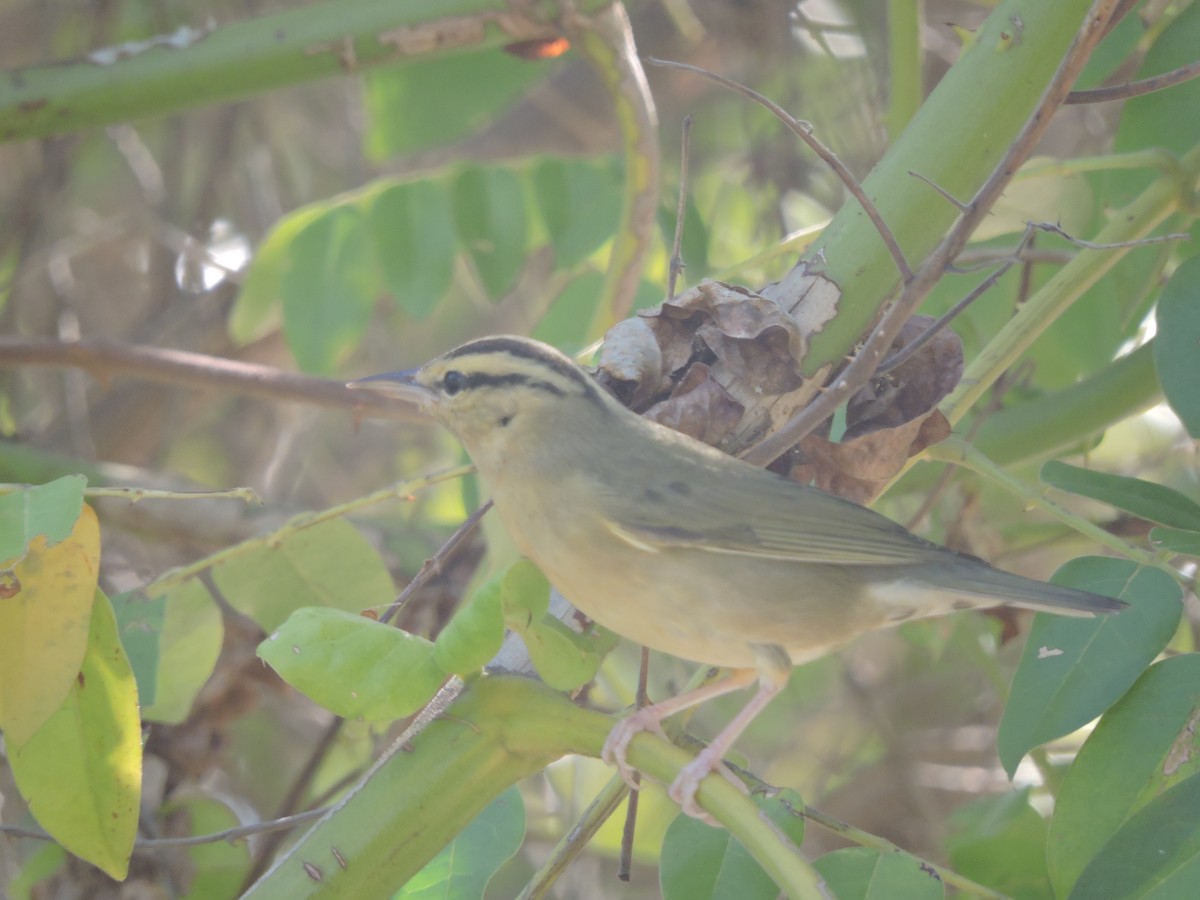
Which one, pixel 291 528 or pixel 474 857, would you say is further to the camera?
pixel 291 528

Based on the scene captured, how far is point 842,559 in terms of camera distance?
285cm

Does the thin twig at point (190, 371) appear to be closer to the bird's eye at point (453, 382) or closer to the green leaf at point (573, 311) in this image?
the green leaf at point (573, 311)

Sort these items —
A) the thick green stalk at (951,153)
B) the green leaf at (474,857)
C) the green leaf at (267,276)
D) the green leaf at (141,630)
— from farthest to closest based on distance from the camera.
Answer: the green leaf at (267,276), the green leaf at (141,630), the thick green stalk at (951,153), the green leaf at (474,857)

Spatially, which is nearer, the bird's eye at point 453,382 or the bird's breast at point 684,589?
the bird's breast at point 684,589

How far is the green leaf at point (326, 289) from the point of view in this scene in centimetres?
423

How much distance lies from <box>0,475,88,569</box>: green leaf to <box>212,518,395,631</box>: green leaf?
81 cm

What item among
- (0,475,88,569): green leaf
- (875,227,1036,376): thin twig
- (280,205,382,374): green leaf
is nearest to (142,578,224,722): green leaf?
(0,475,88,569): green leaf

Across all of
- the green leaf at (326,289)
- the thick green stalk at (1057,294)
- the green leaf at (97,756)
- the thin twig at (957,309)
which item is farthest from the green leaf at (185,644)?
the thick green stalk at (1057,294)

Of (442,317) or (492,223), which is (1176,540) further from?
(442,317)

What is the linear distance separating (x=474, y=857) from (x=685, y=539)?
0.79 metres

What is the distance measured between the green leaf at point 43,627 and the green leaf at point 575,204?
2.40 m

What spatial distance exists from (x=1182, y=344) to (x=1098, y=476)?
0.34 m

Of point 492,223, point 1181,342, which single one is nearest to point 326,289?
point 492,223

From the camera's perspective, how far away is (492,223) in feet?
14.5
